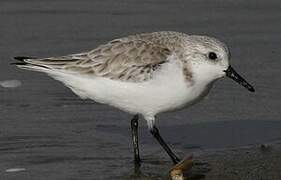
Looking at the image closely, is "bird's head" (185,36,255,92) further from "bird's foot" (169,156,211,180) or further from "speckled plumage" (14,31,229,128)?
"bird's foot" (169,156,211,180)

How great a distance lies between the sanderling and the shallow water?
54 centimetres

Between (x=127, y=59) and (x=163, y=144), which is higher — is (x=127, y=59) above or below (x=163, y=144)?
above

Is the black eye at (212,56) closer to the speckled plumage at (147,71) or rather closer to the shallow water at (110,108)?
the speckled plumage at (147,71)

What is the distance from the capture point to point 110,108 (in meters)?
9.65

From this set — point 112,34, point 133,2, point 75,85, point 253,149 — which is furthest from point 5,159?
point 133,2

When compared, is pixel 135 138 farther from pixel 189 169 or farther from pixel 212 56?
pixel 212 56

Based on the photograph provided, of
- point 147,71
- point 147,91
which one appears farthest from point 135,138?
point 147,71

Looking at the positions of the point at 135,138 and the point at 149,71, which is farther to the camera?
the point at 135,138

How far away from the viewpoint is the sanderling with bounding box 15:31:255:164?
7996 mm

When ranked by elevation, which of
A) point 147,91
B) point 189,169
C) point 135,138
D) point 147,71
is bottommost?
point 189,169

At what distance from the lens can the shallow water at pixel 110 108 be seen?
8.38m

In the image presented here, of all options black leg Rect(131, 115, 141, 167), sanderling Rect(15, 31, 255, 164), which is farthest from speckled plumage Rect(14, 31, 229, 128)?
black leg Rect(131, 115, 141, 167)

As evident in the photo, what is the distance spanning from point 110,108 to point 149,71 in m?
1.67

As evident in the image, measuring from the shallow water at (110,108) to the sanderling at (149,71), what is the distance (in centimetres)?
54
